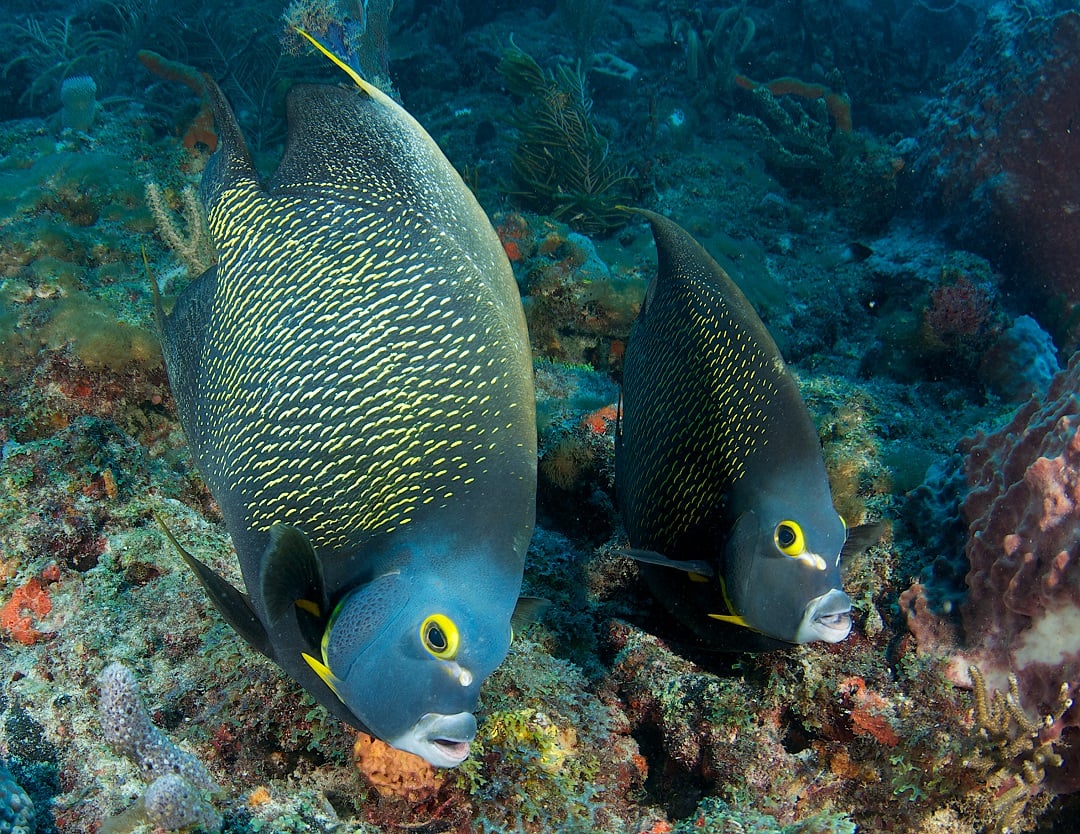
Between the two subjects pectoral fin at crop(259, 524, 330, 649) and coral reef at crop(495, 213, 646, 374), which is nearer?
pectoral fin at crop(259, 524, 330, 649)

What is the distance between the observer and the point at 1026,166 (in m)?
7.97

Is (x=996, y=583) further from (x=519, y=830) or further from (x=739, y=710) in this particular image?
(x=519, y=830)

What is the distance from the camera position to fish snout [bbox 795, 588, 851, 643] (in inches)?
78.5

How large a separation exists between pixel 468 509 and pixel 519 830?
136 cm

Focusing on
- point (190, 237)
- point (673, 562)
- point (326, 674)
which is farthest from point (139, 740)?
point (190, 237)

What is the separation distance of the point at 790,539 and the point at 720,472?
34 cm

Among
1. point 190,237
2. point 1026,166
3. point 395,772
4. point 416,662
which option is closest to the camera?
point 416,662

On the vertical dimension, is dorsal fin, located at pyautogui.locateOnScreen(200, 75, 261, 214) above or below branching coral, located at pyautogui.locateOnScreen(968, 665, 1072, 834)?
above

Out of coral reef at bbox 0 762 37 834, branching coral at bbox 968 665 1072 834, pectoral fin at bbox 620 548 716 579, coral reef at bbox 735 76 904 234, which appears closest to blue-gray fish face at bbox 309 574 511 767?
pectoral fin at bbox 620 548 716 579

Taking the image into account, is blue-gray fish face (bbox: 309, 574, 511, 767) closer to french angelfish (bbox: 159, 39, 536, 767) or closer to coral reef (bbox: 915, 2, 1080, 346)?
french angelfish (bbox: 159, 39, 536, 767)

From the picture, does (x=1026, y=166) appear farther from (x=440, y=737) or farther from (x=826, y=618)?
(x=440, y=737)

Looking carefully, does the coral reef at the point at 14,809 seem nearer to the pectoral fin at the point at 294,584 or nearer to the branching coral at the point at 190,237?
the pectoral fin at the point at 294,584

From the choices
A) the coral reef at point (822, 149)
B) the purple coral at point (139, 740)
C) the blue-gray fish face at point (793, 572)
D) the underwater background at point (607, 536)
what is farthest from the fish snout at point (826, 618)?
the coral reef at point (822, 149)

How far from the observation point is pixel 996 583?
2.84 metres
